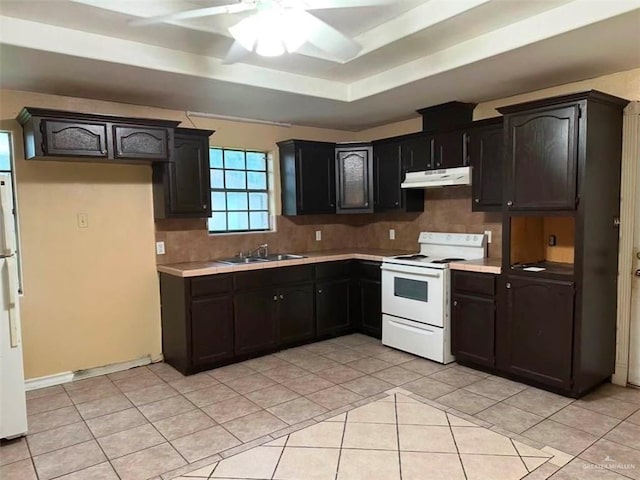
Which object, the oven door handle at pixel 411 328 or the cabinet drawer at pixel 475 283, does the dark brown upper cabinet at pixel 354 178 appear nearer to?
the oven door handle at pixel 411 328

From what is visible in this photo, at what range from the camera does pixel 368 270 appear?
4754mm

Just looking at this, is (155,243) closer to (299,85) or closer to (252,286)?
(252,286)

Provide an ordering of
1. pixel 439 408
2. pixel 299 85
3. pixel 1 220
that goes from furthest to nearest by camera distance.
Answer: pixel 299 85, pixel 439 408, pixel 1 220

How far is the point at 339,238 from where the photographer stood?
18.2 feet

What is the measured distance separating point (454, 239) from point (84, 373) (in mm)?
3551

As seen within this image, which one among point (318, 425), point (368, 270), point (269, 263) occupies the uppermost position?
point (269, 263)

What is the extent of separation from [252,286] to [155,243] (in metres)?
0.98

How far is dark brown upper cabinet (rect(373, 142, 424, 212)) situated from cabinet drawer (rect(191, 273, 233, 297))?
1.89m

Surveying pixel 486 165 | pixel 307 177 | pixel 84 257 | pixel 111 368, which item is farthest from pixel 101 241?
pixel 486 165

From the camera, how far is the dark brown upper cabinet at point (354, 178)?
499cm

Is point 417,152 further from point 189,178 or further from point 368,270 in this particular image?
point 189,178

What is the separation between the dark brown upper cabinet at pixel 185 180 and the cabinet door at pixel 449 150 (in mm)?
2143

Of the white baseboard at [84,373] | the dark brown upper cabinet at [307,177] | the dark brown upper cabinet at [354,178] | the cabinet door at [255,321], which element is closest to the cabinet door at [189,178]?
the cabinet door at [255,321]

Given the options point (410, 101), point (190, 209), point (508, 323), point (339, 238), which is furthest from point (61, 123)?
point (508, 323)
